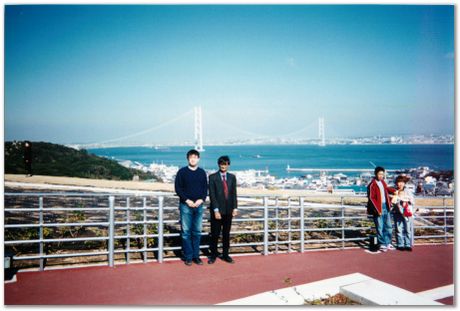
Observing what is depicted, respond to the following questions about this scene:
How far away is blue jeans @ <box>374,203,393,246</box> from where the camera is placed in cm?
556

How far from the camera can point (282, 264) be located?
4.91m

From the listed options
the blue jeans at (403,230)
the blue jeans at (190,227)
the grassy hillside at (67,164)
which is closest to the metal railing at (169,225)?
the blue jeans at (190,227)

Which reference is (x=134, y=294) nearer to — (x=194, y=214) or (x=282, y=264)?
(x=194, y=214)

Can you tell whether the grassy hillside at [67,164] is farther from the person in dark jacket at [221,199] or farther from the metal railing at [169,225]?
the person in dark jacket at [221,199]

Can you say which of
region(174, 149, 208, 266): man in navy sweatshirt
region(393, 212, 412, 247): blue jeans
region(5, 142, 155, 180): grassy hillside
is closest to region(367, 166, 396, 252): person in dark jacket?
region(393, 212, 412, 247): blue jeans

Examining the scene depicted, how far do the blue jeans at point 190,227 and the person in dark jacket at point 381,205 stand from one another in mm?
2679

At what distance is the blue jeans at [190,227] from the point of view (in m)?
4.73

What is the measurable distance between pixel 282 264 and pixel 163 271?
1605 mm

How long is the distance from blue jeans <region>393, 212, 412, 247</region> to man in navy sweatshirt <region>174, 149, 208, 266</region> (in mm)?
3154

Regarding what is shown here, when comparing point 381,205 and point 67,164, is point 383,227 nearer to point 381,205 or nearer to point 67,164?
point 381,205

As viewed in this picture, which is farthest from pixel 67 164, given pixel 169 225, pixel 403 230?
pixel 403 230

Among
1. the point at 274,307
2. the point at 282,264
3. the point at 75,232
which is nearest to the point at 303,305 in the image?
the point at 274,307

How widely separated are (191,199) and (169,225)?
10.6 ft

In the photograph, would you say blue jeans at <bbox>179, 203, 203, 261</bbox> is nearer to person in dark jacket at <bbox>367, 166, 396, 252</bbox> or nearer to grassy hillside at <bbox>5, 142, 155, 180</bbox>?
person in dark jacket at <bbox>367, 166, 396, 252</bbox>
